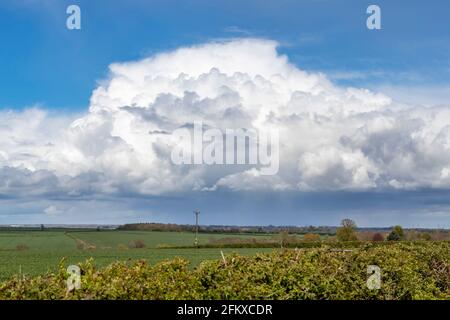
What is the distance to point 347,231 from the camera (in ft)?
284

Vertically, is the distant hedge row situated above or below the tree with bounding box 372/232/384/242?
above

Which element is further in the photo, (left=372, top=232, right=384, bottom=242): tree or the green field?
(left=372, top=232, right=384, bottom=242): tree

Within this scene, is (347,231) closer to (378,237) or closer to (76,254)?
(378,237)

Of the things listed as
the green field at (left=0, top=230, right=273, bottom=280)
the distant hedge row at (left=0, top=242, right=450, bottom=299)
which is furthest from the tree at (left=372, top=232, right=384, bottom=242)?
the distant hedge row at (left=0, top=242, right=450, bottom=299)

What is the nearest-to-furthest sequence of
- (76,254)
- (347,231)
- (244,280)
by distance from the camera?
(244,280), (76,254), (347,231)

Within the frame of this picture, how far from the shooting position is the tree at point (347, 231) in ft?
278

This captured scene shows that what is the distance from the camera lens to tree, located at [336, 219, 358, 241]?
84.8 m

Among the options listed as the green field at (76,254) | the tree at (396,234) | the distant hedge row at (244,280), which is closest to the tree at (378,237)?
the tree at (396,234)

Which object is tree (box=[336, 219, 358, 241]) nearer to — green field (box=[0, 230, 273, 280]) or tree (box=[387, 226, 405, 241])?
tree (box=[387, 226, 405, 241])

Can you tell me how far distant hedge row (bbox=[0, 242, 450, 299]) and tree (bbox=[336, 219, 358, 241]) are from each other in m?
73.8

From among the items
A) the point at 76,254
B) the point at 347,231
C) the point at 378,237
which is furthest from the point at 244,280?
the point at 378,237

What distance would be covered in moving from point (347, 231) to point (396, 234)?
9.18 metres

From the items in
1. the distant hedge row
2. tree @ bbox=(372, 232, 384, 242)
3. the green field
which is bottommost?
the green field
